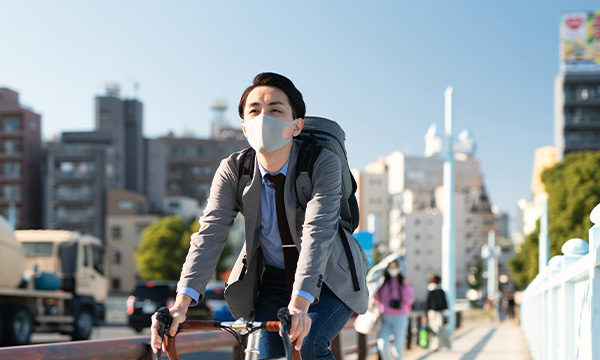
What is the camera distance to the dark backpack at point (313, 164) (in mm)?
2916

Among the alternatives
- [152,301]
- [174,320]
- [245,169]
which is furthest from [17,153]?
[174,320]

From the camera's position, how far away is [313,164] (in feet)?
9.56

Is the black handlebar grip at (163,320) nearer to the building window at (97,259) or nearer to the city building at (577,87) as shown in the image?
the building window at (97,259)

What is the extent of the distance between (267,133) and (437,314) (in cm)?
1429

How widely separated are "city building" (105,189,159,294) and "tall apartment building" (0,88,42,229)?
A: 852cm

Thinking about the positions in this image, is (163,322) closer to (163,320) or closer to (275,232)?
(163,320)

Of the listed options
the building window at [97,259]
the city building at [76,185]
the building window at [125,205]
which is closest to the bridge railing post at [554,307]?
the building window at [97,259]

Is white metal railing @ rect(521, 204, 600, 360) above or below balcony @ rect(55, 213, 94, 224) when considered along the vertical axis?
above

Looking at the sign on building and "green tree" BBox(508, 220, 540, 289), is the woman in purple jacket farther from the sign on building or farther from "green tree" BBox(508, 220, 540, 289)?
the sign on building

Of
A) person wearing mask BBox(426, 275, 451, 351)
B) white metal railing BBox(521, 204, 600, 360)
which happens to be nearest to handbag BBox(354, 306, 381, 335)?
white metal railing BBox(521, 204, 600, 360)

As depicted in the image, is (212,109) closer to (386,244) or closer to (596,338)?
(386,244)

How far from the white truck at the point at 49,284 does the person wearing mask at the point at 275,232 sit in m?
14.5

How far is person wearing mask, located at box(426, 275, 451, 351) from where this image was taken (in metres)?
15.5

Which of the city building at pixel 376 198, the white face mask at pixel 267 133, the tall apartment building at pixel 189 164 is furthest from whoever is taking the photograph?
the city building at pixel 376 198
